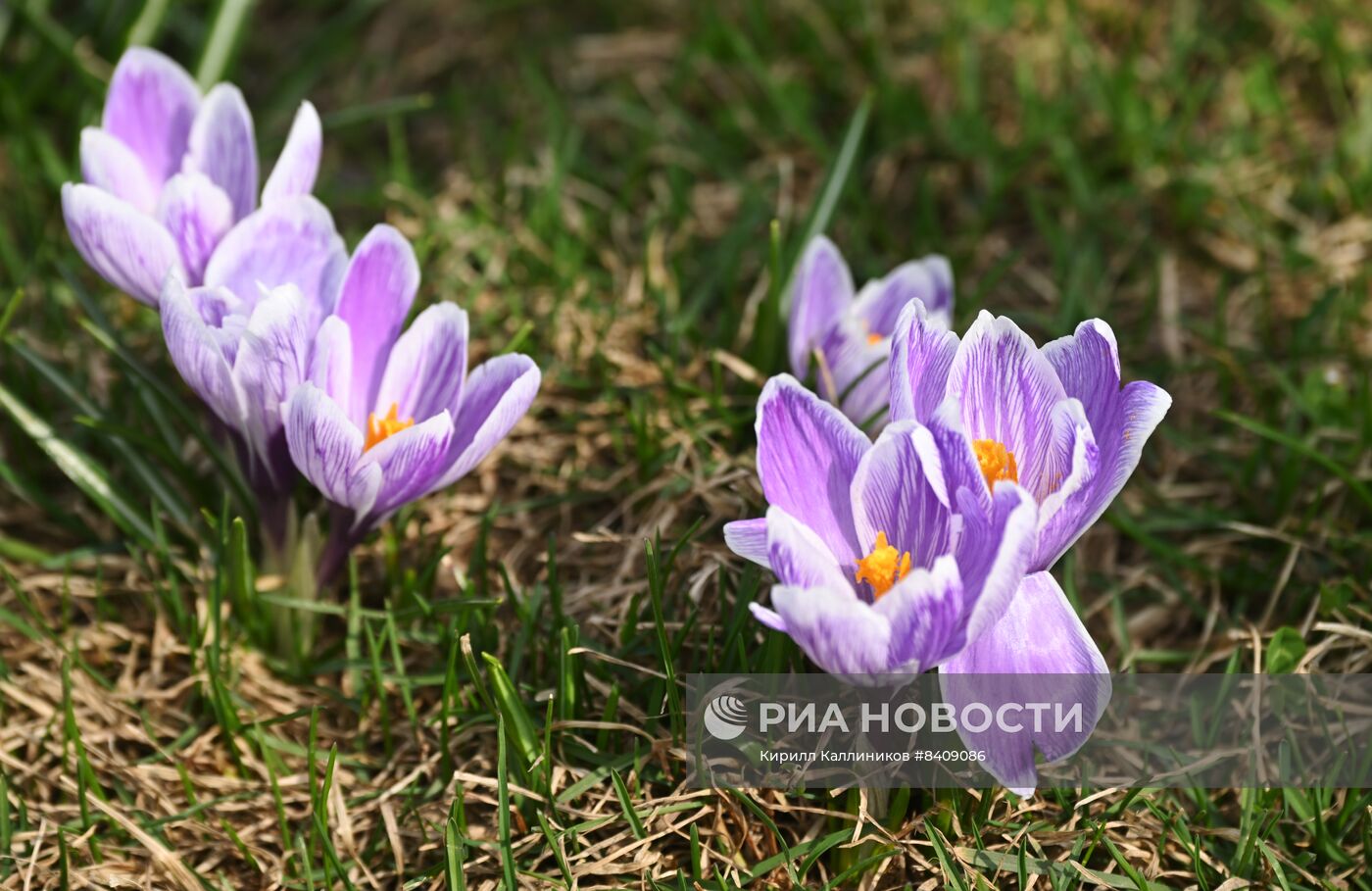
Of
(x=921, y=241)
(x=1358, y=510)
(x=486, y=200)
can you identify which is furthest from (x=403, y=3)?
(x=1358, y=510)

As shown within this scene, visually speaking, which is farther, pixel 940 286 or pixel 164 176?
pixel 940 286

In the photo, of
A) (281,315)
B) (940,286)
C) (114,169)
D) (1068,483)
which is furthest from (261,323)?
(940,286)

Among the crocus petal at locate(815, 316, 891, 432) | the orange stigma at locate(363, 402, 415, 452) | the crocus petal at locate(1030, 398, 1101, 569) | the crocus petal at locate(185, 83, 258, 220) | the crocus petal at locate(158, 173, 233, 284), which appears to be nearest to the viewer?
the crocus petal at locate(1030, 398, 1101, 569)

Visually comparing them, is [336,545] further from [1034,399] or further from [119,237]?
[1034,399]

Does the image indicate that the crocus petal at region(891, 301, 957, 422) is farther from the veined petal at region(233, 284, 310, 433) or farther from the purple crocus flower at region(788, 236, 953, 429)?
Result: the veined petal at region(233, 284, 310, 433)

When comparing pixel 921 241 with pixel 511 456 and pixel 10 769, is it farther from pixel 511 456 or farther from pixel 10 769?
pixel 10 769

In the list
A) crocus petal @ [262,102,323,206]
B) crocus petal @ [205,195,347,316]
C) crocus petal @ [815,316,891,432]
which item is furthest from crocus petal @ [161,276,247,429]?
crocus petal @ [815,316,891,432]
